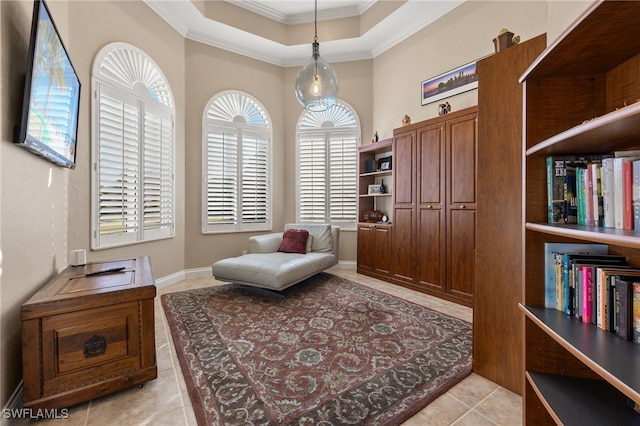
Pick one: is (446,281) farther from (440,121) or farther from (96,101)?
(96,101)

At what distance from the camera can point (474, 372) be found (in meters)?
1.88

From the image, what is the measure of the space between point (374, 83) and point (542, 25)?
242 cm

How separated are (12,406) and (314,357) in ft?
5.51

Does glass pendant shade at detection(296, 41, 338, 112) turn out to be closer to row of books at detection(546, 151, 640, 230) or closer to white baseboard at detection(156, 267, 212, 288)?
row of books at detection(546, 151, 640, 230)

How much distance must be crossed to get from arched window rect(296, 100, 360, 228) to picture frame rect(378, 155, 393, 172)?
51 centimetres

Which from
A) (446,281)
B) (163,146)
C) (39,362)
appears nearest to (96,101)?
(163,146)

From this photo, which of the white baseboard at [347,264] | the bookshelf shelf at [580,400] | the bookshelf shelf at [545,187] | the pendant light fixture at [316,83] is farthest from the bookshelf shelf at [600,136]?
the white baseboard at [347,264]

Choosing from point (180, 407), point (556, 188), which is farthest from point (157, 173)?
point (556, 188)

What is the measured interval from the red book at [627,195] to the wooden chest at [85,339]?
2289mm

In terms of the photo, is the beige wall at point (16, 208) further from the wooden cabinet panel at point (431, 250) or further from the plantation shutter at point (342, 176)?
the plantation shutter at point (342, 176)

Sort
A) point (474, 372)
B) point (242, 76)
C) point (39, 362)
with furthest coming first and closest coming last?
1. point (242, 76)
2. point (474, 372)
3. point (39, 362)

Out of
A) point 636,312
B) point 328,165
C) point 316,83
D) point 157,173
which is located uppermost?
point 316,83

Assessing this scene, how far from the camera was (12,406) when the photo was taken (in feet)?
4.79

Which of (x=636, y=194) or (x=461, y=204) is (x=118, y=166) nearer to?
(x=461, y=204)
